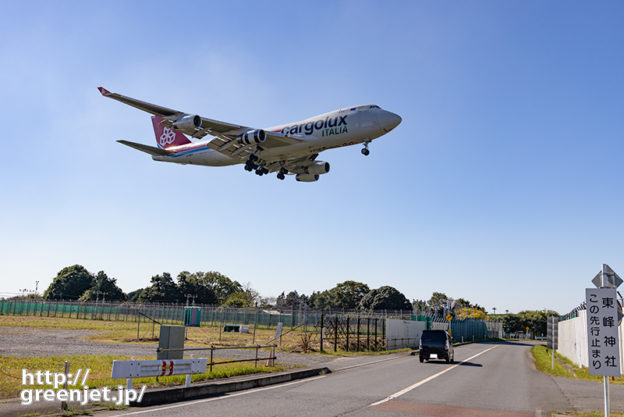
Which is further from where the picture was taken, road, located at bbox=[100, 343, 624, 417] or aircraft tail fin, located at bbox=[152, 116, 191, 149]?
aircraft tail fin, located at bbox=[152, 116, 191, 149]

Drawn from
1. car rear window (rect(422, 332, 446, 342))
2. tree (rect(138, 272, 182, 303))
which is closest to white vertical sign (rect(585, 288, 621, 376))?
car rear window (rect(422, 332, 446, 342))

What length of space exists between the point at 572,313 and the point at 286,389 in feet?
76.7

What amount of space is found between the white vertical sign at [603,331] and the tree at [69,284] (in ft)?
438

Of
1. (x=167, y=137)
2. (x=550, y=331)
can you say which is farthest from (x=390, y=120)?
(x=550, y=331)

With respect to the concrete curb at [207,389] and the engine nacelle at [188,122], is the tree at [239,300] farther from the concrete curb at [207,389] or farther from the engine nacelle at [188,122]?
the concrete curb at [207,389]

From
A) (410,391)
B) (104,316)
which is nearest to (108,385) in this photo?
(410,391)

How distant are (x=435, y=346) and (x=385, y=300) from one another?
89.7 m

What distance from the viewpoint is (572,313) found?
1164 inches

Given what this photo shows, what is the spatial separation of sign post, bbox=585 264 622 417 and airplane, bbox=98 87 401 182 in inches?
667

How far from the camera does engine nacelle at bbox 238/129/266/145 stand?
26.1 metres

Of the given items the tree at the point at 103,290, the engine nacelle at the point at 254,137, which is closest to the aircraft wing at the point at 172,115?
the engine nacelle at the point at 254,137

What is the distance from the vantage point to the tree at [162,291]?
373 feet

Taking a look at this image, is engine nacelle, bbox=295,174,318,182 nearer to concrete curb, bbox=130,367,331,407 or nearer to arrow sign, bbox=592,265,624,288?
concrete curb, bbox=130,367,331,407

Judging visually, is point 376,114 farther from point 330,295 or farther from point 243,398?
point 330,295
